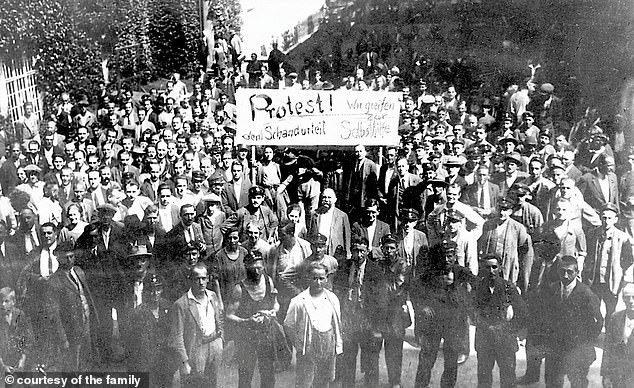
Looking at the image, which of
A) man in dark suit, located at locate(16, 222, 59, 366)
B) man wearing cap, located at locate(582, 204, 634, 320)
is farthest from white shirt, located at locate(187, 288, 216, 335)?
man wearing cap, located at locate(582, 204, 634, 320)

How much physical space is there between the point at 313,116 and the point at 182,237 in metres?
1.05

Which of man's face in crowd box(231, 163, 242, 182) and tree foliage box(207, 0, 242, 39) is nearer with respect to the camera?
tree foliage box(207, 0, 242, 39)

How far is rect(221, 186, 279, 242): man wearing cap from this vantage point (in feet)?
10.9

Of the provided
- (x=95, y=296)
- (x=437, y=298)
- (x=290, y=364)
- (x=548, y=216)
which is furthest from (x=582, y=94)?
(x=95, y=296)

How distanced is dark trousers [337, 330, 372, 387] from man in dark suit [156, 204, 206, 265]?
1.02 metres

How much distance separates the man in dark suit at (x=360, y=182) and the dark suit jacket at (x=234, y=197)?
603mm

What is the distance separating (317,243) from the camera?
3.31 m

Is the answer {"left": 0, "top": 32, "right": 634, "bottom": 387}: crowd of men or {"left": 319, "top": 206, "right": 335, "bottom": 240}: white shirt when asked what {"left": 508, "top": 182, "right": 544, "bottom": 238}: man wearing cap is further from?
{"left": 319, "top": 206, "right": 335, "bottom": 240}: white shirt

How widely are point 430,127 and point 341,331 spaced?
52.5 inches

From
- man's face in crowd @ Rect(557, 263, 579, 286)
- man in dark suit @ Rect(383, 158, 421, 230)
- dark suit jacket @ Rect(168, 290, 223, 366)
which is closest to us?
dark suit jacket @ Rect(168, 290, 223, 366)

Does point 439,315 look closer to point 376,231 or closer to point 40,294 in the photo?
point 376,231

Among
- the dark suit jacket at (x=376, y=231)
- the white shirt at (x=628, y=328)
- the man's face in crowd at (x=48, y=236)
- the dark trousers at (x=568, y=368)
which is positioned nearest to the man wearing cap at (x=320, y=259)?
the dark suit jacket at (x=376, y=231)

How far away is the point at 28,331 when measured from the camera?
10.9 feet

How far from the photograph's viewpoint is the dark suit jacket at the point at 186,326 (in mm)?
3184
